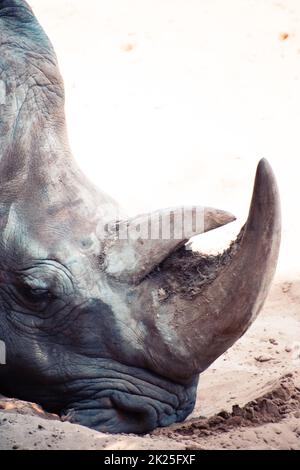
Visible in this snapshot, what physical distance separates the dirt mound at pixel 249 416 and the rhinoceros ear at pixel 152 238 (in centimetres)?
72

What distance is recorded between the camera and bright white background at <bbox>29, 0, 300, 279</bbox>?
9234 mm

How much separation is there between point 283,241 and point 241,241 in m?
3.67

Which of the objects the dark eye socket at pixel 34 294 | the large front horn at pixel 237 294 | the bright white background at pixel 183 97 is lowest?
the bright white background at pixel 183 97

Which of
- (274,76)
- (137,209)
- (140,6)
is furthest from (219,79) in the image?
(137,209)

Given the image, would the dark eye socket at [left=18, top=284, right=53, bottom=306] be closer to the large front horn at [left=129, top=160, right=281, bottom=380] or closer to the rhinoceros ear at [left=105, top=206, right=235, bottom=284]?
the rhinoceros ear at [left=105, top=206, right=235, bottom=284]

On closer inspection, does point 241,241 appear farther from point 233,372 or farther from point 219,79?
point 219,79

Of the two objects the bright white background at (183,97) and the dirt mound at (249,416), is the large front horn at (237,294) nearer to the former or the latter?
the dirt mound at (249,416)

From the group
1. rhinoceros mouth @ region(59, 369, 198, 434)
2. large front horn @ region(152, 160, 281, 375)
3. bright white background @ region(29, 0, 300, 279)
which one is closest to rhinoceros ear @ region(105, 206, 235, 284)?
large front horn @ region(152, 160, 281, 375)

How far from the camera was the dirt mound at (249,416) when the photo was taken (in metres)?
4.85

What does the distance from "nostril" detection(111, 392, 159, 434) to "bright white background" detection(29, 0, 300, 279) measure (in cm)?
317

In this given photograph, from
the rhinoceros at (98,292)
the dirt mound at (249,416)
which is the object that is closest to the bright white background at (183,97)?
the dirt mound at (249,416)

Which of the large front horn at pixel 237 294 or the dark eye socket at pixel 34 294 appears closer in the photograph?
the large front horn at pixel 237 294

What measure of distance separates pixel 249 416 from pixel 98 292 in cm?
92

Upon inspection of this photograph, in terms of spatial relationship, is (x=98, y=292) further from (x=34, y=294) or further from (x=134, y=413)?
(x=134, y=413)
